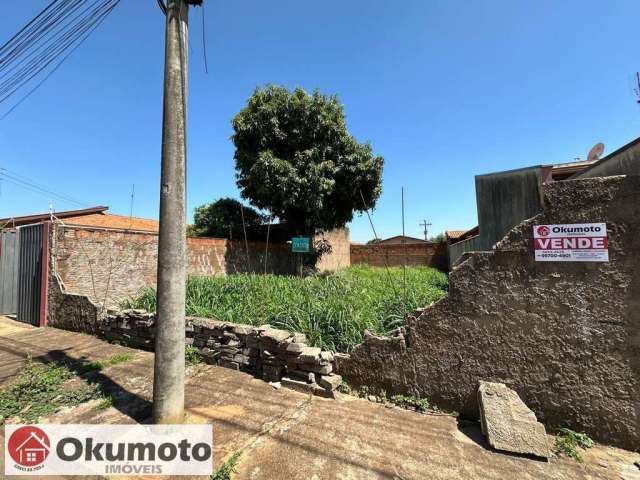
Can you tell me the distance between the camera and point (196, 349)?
14.5ft

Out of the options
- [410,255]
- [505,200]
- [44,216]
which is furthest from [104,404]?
[410,255]

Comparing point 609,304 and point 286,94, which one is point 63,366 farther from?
point 286,94

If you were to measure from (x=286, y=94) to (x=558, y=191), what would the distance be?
10.00m

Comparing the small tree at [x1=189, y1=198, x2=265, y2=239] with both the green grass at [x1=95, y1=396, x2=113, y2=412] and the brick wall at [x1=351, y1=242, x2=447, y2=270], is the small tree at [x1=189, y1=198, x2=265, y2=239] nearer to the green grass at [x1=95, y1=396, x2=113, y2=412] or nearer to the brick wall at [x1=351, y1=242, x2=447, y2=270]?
the brick wall at [x1=351, y1=242, x2=447, y2=270]

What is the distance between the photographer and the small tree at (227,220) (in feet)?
39.6

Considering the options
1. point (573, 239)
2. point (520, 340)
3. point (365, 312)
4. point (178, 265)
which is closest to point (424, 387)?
point (520, 340)

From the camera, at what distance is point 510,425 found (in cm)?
251

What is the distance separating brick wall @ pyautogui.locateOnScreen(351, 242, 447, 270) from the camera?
16.5m

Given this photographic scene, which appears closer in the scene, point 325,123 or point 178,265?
point 178,265

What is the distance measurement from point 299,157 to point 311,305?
6.85 meters

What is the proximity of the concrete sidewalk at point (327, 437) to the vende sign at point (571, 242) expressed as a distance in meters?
1.62

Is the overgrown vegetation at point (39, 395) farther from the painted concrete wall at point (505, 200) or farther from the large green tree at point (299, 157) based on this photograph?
the large green tree at point (299, 157)

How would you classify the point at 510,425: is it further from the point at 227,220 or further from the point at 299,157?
the point at 227,220

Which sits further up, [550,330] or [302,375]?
[550,330]
